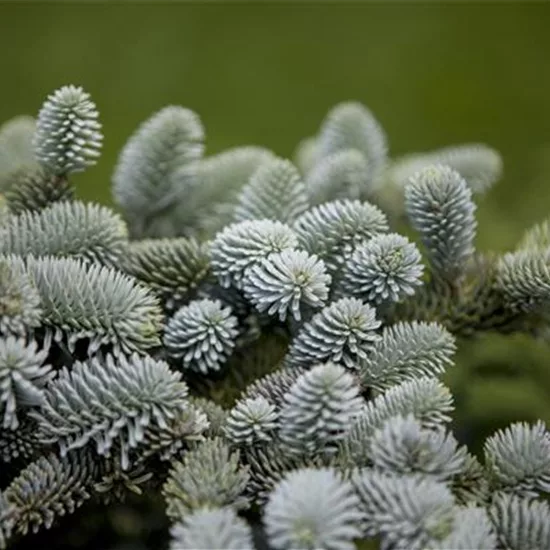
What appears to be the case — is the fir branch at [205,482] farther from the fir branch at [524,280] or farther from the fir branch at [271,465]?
the fir branch at [524,280]

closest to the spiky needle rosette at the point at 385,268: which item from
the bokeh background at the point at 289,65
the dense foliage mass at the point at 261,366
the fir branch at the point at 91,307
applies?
the dense foliage mass at the point at 261,366

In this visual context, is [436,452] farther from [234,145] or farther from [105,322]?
[234,145]

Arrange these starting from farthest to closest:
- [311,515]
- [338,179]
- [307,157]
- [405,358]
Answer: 1. [307,157]
2. [338,179]
3. [405,358]
4. [311,515]

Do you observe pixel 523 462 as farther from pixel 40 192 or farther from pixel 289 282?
pixel 40 192

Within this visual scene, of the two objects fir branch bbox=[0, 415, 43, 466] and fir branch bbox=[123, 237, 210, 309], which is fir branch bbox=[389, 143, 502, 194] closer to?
fir branch bbox=[123, 237, 210, 309]

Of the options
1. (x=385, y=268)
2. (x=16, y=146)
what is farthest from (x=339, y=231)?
(x=16, y=146)
